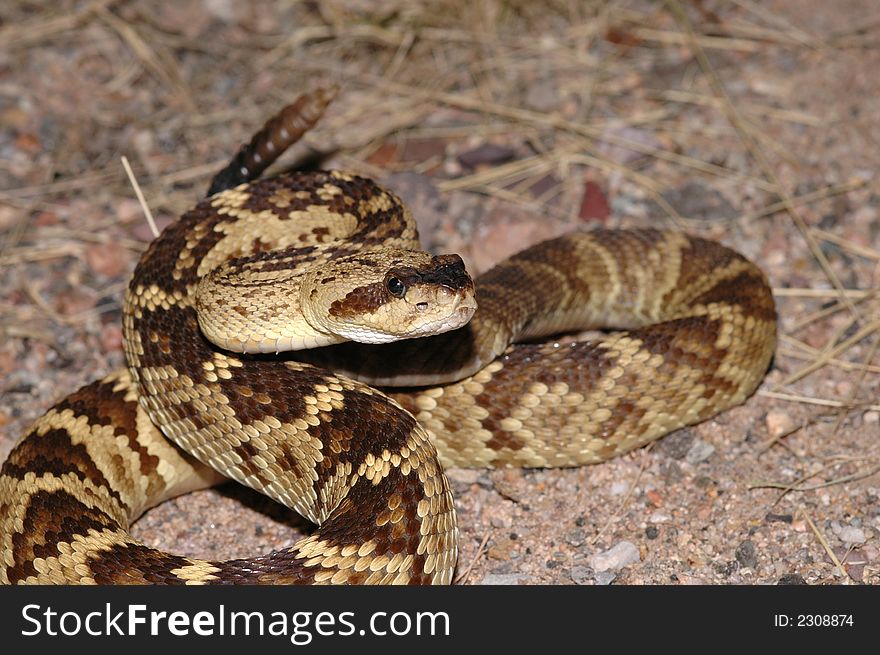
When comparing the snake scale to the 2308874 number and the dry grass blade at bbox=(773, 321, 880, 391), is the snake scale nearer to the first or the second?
the dry grass blade at bbox=(773, 321, 880, 391)

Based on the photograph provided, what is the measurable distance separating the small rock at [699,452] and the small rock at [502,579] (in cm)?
136

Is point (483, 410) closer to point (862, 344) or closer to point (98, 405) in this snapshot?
point (98, 405)

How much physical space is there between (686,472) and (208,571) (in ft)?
9.20

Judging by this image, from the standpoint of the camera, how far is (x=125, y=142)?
28.3ft

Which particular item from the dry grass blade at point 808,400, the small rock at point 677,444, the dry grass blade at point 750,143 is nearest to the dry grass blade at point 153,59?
the dry grass blade at point 750,143

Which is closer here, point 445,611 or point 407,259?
point 445,611

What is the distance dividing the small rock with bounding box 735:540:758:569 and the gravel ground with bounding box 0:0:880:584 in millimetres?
12

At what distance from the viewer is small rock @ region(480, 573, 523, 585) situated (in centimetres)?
530

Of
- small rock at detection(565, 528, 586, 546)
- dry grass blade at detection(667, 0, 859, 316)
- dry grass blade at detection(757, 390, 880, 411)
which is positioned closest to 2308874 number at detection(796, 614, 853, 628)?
small rock at detection(565, 528, 586, 546)

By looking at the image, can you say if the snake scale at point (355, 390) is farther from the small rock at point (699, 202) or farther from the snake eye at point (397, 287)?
the small rock at point (699, 202)

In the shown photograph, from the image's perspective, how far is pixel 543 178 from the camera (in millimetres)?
8188

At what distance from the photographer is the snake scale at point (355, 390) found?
4.91 meters

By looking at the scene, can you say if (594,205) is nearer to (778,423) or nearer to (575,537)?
(778,423)

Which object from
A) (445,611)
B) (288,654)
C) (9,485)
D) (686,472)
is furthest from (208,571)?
(686,472)
